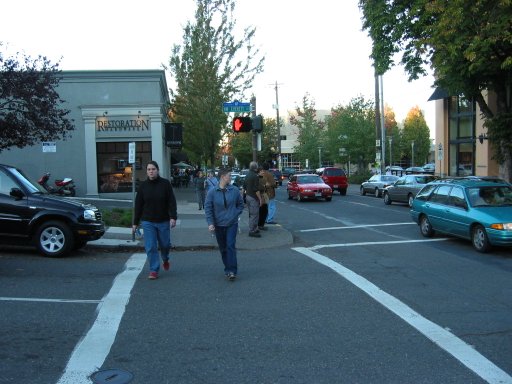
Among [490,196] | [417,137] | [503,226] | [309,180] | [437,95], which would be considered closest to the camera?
[503,226]

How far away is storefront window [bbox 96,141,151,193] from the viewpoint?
25.5 metres

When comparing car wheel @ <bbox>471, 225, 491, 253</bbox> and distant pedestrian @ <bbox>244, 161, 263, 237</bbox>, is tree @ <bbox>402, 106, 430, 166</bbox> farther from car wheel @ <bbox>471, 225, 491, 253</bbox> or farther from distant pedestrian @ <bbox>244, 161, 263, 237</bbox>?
car wheel @ <bbox>471, 225, 491, 253</bbox>

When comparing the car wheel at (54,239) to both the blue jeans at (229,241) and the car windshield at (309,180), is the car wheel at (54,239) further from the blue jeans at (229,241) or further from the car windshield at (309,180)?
the car windshield at (309,180)

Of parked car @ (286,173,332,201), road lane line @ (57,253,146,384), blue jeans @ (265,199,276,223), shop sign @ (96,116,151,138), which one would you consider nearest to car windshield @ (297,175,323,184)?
parked car @ (286,173,332,201)

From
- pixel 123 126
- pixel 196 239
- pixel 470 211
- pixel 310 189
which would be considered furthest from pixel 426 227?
pixel 123 126

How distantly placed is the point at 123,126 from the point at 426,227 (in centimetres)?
1669

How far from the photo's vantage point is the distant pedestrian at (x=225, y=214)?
8125mm

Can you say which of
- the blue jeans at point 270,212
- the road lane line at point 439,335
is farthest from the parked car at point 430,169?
the road lane line at point 439,335

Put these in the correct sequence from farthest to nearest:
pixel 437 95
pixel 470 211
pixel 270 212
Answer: pixel 437 95 < pixel 270 212 < pixel 470 211

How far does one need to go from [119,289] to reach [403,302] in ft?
13.0

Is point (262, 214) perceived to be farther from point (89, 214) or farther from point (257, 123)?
point (89, 214)

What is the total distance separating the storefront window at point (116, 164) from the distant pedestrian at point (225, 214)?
18210 millimetres

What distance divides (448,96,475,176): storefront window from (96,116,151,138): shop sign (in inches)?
735

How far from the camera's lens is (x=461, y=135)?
3219 cm
